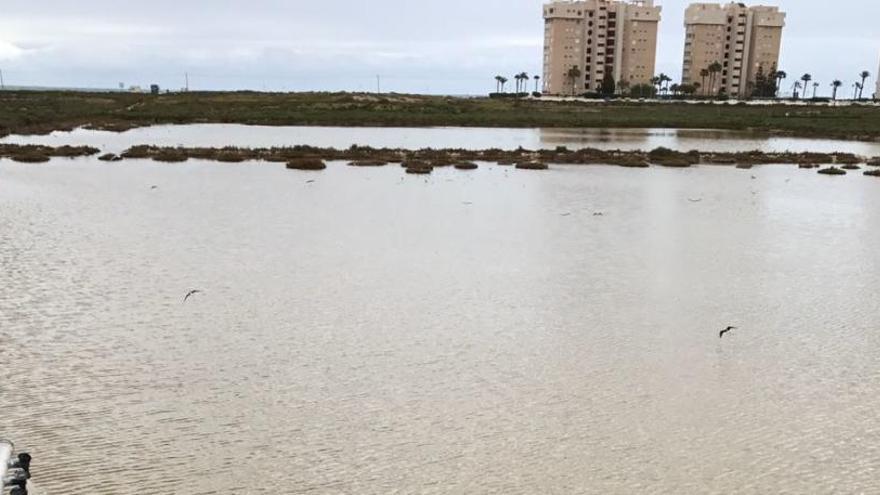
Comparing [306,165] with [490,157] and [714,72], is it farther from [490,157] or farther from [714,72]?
[714,72]

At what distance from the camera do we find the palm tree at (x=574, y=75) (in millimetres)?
168500

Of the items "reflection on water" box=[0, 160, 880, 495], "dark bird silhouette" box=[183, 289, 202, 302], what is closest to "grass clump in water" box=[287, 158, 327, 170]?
"reflection on water" box=[0, 160, 880, 495]

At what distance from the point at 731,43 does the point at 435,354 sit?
197 meters

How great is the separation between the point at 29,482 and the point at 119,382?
2.59 meters

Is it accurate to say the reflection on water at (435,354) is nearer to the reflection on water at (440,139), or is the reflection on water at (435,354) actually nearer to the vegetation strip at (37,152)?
the vegetation strip at (37,152)

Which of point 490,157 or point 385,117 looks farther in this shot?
point 385,117

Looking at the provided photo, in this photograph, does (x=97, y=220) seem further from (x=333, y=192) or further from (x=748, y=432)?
(x=748, y=432)

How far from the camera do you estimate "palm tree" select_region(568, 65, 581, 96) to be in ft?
553

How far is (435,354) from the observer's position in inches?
420

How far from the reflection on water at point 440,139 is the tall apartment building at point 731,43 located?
12296 centimetres

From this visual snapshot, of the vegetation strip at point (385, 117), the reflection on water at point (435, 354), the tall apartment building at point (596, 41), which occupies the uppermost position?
the tall apartment building at point (596, 41)

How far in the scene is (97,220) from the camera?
20844mm

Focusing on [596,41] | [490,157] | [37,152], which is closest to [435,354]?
[490,157]

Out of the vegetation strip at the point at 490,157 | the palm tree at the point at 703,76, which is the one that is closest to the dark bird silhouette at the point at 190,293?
the vegetation strip at the point at 490,157
